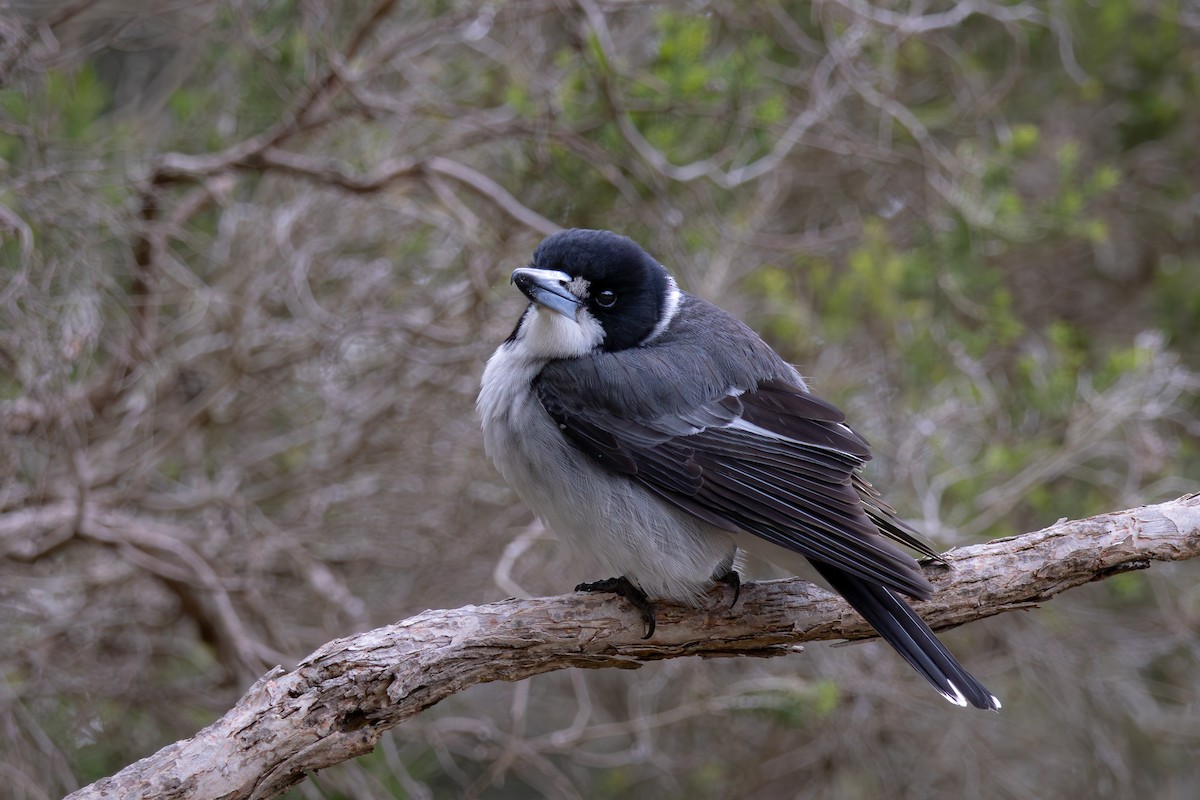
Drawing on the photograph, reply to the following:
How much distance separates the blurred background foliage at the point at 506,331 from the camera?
14.0 feet

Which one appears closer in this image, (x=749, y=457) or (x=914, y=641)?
(x=914, y=641)

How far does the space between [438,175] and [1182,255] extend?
3.90m

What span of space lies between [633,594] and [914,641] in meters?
0.72

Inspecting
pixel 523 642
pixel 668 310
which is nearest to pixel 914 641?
pixel 523 642

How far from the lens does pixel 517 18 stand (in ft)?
15.5

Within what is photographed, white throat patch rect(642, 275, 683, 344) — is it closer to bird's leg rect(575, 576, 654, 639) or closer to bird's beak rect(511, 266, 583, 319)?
bird's beak rect(511, 266, 583, 319)

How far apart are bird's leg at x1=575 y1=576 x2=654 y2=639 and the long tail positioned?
19.6 inches

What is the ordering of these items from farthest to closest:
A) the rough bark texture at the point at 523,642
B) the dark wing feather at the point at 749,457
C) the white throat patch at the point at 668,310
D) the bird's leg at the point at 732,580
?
the white throat patch at the point at 668,310
the bird's leg at the point at 732,580
the dark wing feather at the point at 749,457
the rough bark texture at the point at 523,642

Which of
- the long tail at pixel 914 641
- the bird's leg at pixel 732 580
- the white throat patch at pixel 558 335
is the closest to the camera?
the long tail at pixel 914 641

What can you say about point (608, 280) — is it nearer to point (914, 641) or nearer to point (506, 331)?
point (914, 641)

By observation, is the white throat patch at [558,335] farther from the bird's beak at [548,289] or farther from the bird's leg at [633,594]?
the bird's leg at [633,594]

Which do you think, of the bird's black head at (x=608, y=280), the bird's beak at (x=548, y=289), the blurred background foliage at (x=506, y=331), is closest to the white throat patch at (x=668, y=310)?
the bird's black head at (x=608, y=280)

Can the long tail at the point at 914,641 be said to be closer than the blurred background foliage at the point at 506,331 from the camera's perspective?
Yes

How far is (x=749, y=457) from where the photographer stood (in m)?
3.13
